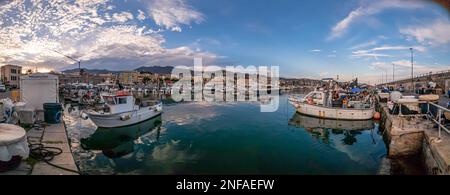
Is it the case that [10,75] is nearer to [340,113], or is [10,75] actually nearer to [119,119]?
[119,119]

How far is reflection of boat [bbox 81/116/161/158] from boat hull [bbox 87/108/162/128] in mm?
→ 213

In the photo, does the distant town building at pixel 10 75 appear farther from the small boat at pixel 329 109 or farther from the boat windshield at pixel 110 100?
the small boat at pixel 329 109

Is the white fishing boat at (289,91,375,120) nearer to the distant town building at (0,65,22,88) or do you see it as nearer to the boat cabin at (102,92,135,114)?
the boat cabin at (102,92,135,114)

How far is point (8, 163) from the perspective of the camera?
116 inches

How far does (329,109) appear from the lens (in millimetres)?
15031

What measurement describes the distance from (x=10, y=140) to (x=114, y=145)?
4933mm

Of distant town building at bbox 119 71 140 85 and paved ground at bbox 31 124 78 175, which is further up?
distant town building at bbox 119 71 140 85

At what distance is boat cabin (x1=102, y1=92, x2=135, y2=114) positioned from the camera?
10539 mm

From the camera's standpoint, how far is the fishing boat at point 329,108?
1454 centimetres

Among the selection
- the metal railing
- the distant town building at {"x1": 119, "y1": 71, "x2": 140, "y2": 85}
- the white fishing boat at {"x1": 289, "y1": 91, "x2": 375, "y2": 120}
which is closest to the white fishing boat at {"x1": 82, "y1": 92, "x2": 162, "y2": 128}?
the metal railing

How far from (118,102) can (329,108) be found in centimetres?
1264

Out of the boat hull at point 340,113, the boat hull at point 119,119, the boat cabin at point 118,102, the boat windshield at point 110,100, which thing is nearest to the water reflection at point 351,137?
the boat hull at point 340,113

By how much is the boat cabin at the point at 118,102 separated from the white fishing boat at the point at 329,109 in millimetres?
11582
